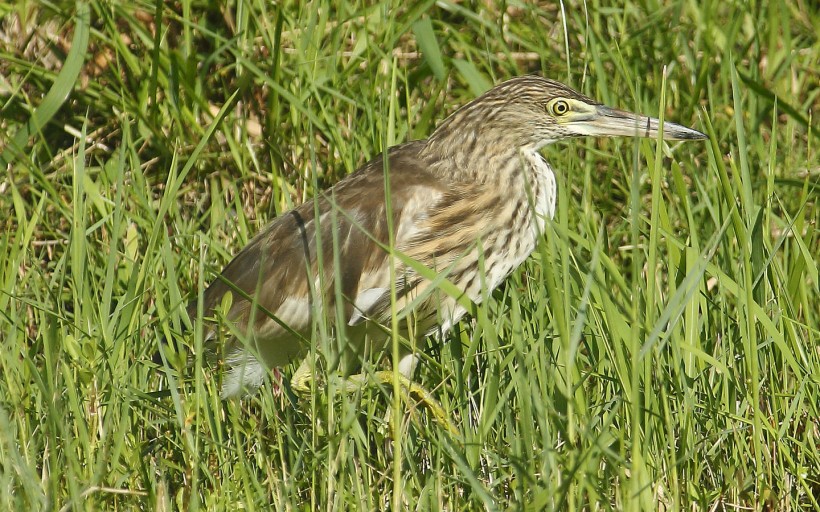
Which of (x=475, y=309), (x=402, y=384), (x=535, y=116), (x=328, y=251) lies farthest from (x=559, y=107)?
(x=475, y=309)

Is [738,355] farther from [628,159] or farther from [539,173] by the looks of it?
[628,159]

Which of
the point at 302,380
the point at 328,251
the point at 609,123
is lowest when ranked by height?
the point at 302,380

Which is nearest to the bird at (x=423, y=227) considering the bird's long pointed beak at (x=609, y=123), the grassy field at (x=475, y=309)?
the bird's long pointed beak at (x=609, y=123)

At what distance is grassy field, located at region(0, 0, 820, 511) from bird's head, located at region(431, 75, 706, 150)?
0.63ft

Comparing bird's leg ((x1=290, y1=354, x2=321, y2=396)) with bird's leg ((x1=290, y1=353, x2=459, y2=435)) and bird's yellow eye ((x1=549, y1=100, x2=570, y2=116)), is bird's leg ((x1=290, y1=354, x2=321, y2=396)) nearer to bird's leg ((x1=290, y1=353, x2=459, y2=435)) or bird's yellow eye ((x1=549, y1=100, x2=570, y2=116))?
bird's leg ((x1=290, y1=353, x2=459, y2=435))

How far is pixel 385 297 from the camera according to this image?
4.76m

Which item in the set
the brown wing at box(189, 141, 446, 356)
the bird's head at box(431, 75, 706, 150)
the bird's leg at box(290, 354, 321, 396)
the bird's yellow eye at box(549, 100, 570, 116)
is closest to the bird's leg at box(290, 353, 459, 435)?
the bird's leg at box(290, 354, 321, 396)

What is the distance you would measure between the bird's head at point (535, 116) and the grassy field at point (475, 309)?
191 mm

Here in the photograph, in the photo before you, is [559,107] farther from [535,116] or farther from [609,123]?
[609,123]

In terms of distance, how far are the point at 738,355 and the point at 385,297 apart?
125cm

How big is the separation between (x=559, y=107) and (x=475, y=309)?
4.55 feet

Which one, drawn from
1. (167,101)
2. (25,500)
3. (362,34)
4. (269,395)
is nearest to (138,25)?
Answer: (167,101)

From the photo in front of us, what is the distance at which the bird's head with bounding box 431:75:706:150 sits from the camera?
488 centimetres

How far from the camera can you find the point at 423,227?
188 inches
